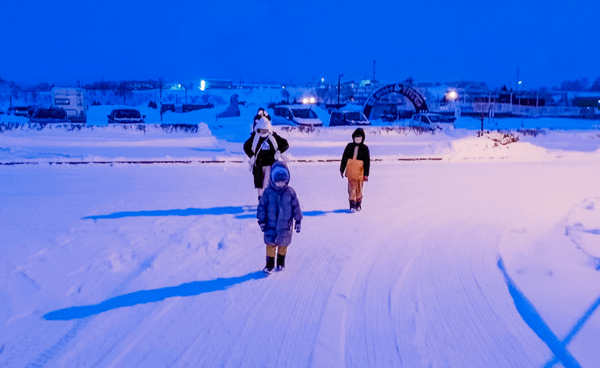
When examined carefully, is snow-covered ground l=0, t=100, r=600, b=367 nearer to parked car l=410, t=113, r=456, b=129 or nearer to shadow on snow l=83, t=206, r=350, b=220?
shadow on snow l=83, t=206, r=350, b=220

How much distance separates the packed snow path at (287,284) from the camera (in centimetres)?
373

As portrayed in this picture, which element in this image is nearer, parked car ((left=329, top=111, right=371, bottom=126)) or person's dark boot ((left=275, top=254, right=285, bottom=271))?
person's dark boot ((left=275, top=254, right=285, bottom=271))

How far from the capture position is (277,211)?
16.9 ft

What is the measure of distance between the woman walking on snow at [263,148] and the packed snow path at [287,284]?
0.83m

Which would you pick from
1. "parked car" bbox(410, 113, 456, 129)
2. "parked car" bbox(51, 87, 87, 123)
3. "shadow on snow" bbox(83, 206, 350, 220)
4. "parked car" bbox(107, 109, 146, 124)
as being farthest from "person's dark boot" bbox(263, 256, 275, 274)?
"parked car" bbox(51, 87, 87, 123)

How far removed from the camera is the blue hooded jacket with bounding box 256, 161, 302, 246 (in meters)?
5.13

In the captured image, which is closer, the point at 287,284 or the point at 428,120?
the point at 287,284

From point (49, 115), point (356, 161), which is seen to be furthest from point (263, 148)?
point (49, 115)

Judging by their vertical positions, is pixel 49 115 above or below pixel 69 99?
below

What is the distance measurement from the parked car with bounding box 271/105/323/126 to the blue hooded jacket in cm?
Result: 1888

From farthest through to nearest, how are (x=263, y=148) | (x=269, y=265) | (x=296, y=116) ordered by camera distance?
(x=296, y=116)
(x=263, y=148)
(x=269, y=265)

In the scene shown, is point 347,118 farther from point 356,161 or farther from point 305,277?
point 305,277

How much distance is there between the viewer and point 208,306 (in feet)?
14.7

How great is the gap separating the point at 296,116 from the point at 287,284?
20.3 meters
